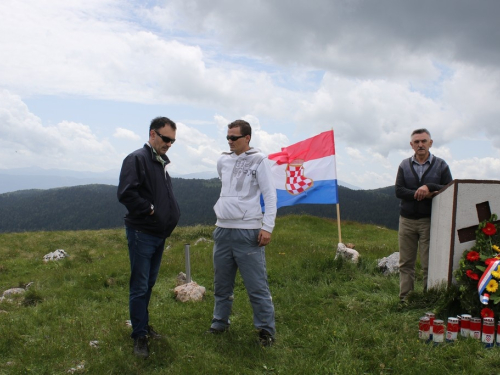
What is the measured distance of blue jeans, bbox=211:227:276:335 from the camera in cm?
533

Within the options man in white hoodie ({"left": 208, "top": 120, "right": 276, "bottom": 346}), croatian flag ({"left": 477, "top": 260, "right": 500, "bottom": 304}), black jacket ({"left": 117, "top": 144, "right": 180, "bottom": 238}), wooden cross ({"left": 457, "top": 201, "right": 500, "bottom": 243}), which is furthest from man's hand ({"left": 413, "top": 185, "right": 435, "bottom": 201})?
black jacket ({"left": 117, "top": 144, "right": 180, "bottom": 238})

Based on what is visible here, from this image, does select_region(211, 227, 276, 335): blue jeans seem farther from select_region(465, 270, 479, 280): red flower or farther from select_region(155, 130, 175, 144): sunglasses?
select_region(465, 270, 479, 280): red flower

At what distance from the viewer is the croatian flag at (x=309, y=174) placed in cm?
1057

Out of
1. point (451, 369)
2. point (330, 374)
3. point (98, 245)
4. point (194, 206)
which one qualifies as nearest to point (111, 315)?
point (330, 374)

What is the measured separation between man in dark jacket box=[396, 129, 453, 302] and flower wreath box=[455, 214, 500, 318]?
0.91m

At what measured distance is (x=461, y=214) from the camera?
18.7 ft

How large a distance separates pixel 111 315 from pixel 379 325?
4119 millimetres

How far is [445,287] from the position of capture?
19.0 feet

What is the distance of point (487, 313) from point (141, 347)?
4204mm

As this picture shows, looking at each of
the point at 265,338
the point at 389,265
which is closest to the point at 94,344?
the point at 265,338

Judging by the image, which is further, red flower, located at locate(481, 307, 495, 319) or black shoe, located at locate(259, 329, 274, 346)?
black shoe, located at locate(259, 329, 274, 346)

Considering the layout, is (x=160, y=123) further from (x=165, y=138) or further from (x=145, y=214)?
(x=145, y=214)

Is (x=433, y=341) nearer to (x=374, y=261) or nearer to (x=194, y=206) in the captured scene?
(x=374, y=261)

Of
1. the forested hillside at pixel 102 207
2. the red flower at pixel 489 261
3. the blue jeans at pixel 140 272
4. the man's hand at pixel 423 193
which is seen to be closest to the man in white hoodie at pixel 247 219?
the blue jeans at pixel 140 272
